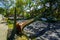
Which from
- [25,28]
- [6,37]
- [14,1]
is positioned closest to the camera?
[6,37]

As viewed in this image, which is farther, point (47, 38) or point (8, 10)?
point (8, 10)

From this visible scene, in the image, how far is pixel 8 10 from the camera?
4.98m

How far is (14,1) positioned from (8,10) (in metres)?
0.40

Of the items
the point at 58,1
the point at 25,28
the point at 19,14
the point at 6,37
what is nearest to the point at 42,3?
the point at 58,1

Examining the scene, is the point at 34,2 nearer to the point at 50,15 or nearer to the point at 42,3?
the point at 42,3

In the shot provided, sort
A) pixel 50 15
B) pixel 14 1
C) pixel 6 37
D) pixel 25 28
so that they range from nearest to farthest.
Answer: pixel 6 37, pixel 25 28, pixel 50 15, pixel 14 1

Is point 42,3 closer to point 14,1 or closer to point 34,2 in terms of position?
point 34,2

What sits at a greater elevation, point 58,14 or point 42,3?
point 42,3

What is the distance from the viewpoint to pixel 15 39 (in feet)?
9.05

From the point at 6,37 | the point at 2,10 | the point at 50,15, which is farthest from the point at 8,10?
the point at 6,37

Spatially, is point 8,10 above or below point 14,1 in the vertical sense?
below

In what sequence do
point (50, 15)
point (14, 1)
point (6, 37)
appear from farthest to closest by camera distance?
point (14, 1) → point (50, 15) → point (6, 37)

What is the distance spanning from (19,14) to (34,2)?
0.66 metres

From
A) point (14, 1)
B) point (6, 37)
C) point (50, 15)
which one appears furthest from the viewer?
point (14, 1)
